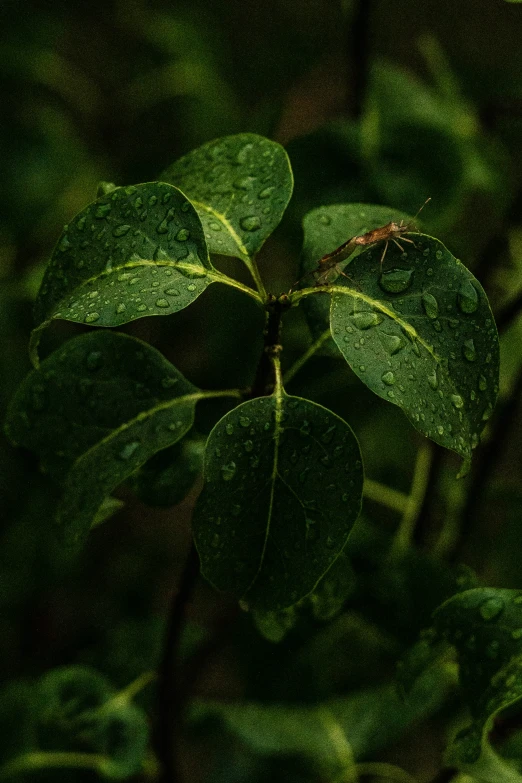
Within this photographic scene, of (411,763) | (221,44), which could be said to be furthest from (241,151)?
(411,763)

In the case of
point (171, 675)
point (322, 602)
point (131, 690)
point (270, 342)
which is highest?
point (270, 342)

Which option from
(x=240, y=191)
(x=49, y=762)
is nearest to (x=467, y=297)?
(x=240, y=191)

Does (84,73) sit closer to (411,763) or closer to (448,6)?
(448,6)

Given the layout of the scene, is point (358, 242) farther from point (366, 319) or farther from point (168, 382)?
point (168, 382)

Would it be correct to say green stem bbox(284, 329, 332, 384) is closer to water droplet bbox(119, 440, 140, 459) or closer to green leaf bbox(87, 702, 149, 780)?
water droplet bbox(119, 440, 140, 459)

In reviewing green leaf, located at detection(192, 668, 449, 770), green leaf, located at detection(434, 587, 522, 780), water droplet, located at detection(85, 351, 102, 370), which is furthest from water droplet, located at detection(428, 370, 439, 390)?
green leaf, located at detection(192, 668, 449, 770)

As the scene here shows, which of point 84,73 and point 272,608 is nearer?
point 272,608
